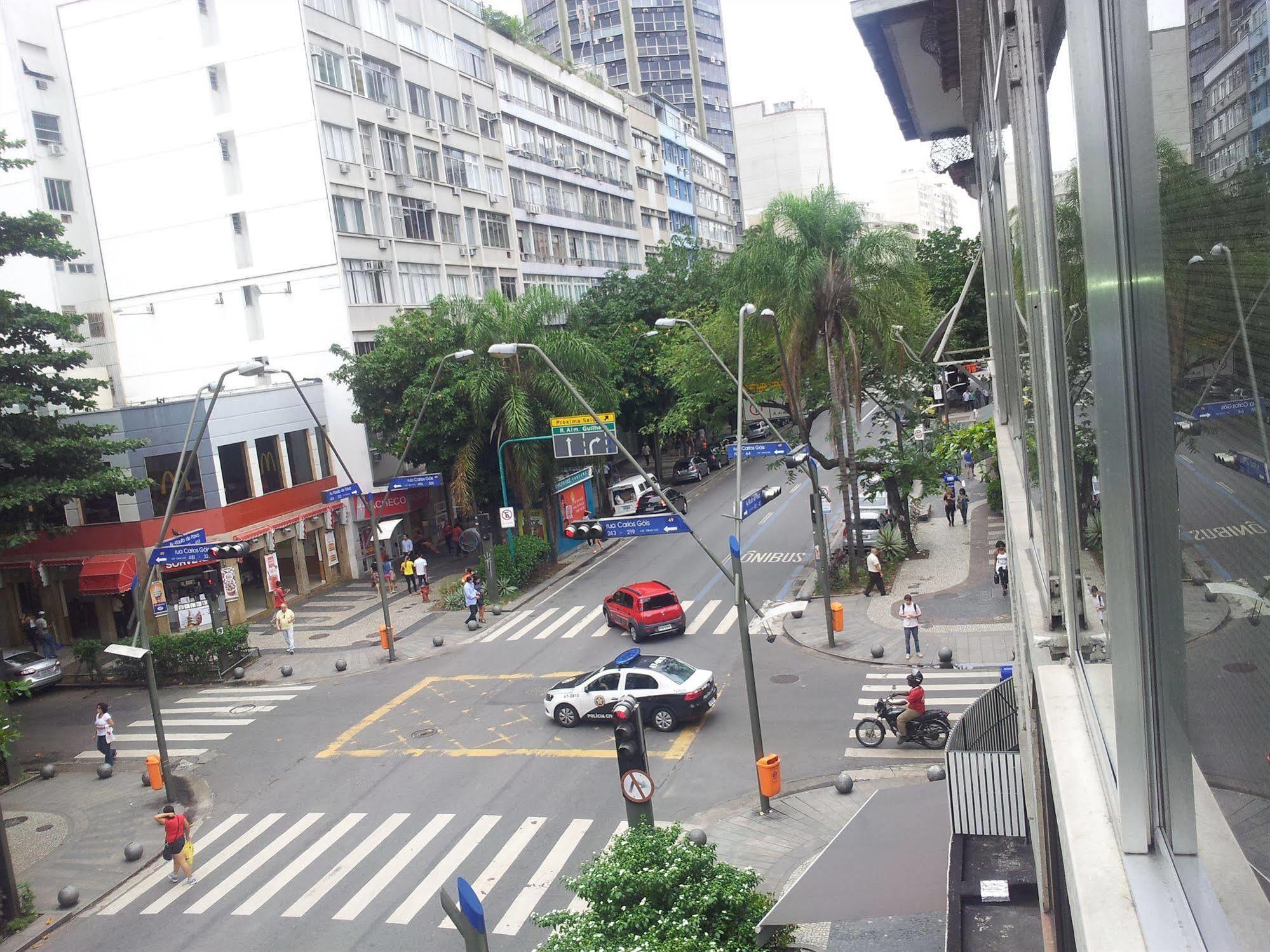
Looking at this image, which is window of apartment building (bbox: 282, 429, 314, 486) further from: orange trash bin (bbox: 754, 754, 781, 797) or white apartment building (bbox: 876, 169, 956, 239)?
white apartment building (bbox: 876, 169, 956, 239)

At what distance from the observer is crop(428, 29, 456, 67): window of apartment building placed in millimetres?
45719

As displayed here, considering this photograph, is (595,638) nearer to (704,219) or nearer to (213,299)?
(213,299)

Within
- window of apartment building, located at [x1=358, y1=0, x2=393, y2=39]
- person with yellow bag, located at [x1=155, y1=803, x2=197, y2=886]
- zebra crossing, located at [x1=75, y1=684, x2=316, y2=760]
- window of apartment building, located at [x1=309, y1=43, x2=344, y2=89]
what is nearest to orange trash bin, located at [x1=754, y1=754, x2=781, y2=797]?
person with yellow bag, located at [x1=155, y1=803, x2=197, y2=886]

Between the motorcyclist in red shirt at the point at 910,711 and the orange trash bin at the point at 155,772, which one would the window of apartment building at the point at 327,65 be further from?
the motorcyclist in red shirt at the point at 910,711

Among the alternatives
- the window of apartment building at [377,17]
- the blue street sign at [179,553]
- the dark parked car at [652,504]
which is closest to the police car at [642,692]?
the blue street sign at [179,553]

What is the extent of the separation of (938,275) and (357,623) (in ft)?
96.2

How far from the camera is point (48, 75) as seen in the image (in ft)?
128

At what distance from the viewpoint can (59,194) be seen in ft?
128

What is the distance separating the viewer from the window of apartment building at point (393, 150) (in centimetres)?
4125

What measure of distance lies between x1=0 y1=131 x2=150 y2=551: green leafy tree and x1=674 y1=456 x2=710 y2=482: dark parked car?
102ft

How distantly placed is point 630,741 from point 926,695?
951 cm

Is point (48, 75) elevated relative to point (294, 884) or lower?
elevated

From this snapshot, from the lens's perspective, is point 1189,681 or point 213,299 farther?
point 213,299

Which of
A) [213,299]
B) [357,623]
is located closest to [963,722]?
[357,623]
